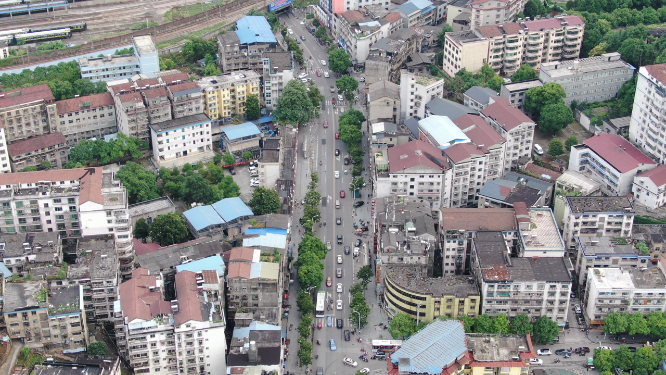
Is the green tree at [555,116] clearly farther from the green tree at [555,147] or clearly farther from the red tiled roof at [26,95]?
the red tiled roof at [26,95]

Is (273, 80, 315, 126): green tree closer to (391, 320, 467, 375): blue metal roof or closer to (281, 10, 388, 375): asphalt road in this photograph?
(281, 10, 388, 375): asphalt road

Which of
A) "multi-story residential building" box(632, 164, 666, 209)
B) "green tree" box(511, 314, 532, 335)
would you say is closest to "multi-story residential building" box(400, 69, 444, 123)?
"multi-story residential building" box(632, 164, 666, 209)

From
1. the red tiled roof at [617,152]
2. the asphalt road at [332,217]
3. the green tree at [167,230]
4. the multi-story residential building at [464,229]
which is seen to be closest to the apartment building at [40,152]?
the green tree at [167,230]

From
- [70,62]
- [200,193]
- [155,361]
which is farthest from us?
[70,62]

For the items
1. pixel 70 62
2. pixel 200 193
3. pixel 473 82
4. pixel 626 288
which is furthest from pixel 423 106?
pixel 70 62

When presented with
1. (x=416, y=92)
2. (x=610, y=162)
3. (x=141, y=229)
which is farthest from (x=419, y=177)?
(x=141, y=229)

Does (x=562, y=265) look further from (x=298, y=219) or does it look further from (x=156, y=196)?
(x=156, y=196)
